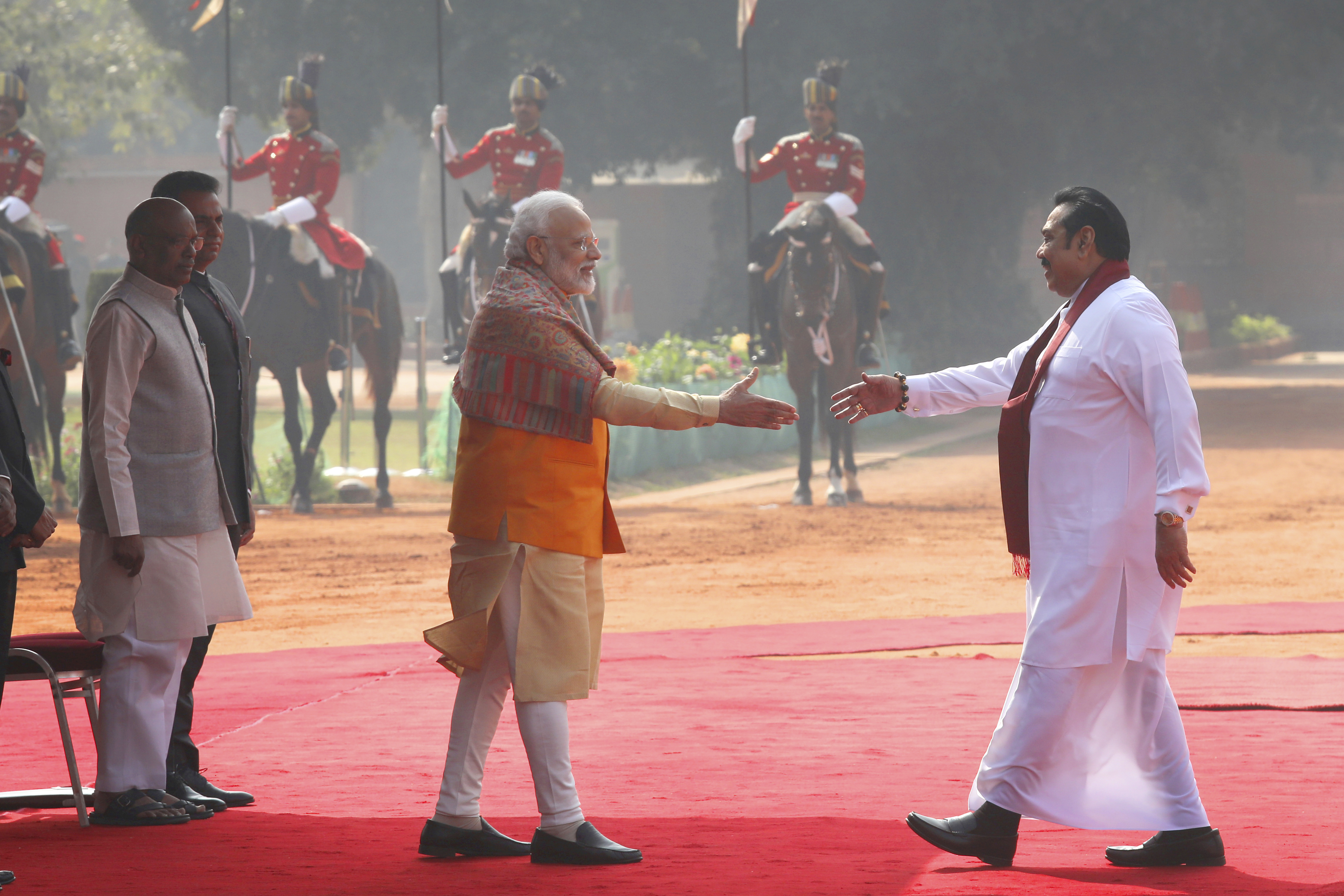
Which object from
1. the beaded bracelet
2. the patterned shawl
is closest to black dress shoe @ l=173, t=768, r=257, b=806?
the patterned shawl

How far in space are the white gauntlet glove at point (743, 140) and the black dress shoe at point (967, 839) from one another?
1138 centimetres

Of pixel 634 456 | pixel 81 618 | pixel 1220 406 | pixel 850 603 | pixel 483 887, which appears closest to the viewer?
pixel 483 887

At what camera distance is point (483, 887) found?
3.80m

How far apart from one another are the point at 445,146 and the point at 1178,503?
12120 mm

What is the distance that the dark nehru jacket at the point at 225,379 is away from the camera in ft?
16.5

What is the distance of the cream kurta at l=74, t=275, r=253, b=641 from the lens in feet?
14.9

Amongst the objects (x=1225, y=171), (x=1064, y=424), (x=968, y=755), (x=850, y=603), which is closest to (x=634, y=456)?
(x=850, y=603)

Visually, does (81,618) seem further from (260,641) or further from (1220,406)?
(1220,406)

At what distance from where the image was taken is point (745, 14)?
15.8 m

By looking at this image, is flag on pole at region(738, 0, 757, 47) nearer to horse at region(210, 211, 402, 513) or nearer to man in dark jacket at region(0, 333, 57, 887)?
horse at region(210, 211, 402, 513)

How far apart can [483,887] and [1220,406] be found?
20886mm

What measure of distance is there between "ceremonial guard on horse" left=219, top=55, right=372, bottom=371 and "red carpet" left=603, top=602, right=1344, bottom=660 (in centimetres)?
716

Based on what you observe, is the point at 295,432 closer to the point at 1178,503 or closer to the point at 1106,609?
the point at 1106,609

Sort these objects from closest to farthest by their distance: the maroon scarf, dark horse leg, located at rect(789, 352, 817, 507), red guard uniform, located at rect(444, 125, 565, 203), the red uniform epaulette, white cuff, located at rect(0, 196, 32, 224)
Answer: the maroon scarf < white cuff, located at rect(0, 196, 32, 224) < the red uniform epaulette < dark horse leg, located at rect(789, 352, 817, 507) < red guard uniform, located at rect(444, 125, 565, 203)
